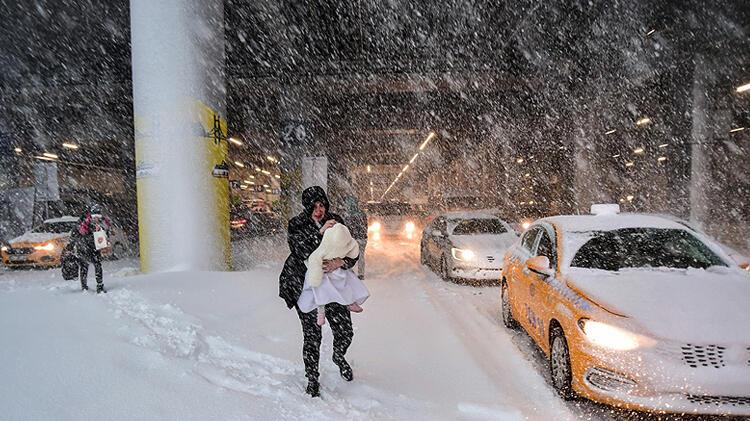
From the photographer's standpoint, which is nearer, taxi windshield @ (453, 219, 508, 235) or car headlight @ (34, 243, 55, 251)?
taxi windshield @ (453, 219, 508, 235)

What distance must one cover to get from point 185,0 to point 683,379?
9697mm

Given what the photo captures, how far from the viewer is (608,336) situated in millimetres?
3414

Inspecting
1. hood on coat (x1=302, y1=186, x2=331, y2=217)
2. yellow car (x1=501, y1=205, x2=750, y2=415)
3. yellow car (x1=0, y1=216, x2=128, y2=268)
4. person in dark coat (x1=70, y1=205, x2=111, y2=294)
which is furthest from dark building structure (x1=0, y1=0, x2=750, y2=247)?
hood on coat (x1=302, y1=186, x2=331, y2=217)

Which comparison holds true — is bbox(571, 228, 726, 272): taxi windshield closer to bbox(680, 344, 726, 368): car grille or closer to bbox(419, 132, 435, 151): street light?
bbox(680, 344, 726, 368): car grille

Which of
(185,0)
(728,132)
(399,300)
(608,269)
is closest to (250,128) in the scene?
(185,0)

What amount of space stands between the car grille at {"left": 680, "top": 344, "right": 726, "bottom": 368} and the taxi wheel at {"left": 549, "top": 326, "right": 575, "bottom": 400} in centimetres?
84

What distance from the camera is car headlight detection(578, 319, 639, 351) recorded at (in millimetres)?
3309

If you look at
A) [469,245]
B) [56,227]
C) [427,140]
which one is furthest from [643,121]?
[56,227]

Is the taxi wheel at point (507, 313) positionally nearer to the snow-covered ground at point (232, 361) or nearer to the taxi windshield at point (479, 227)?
the snow-covered ground at point (232, 361)

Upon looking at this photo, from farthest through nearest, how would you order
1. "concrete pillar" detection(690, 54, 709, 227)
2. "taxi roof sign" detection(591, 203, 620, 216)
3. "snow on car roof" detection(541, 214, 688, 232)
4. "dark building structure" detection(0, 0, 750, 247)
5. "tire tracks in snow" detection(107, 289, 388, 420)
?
"concrete pillar" detection(690, 54, 709, 227) < "dark building structure" detection(0, 0, 750, 247) < "taxi roof sign" detection(591, 203, 620, 216) < "snow on car roof" detection(541, 214, 688, 232) < "tire tracks in snow" detection(107, 289, 388, 420)

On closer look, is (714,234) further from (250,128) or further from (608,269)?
(250,128)

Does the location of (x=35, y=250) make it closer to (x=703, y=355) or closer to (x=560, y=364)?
(x=560, y=364)

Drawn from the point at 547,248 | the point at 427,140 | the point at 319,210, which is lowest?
the point at 547,248

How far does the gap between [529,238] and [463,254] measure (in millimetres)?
3154
